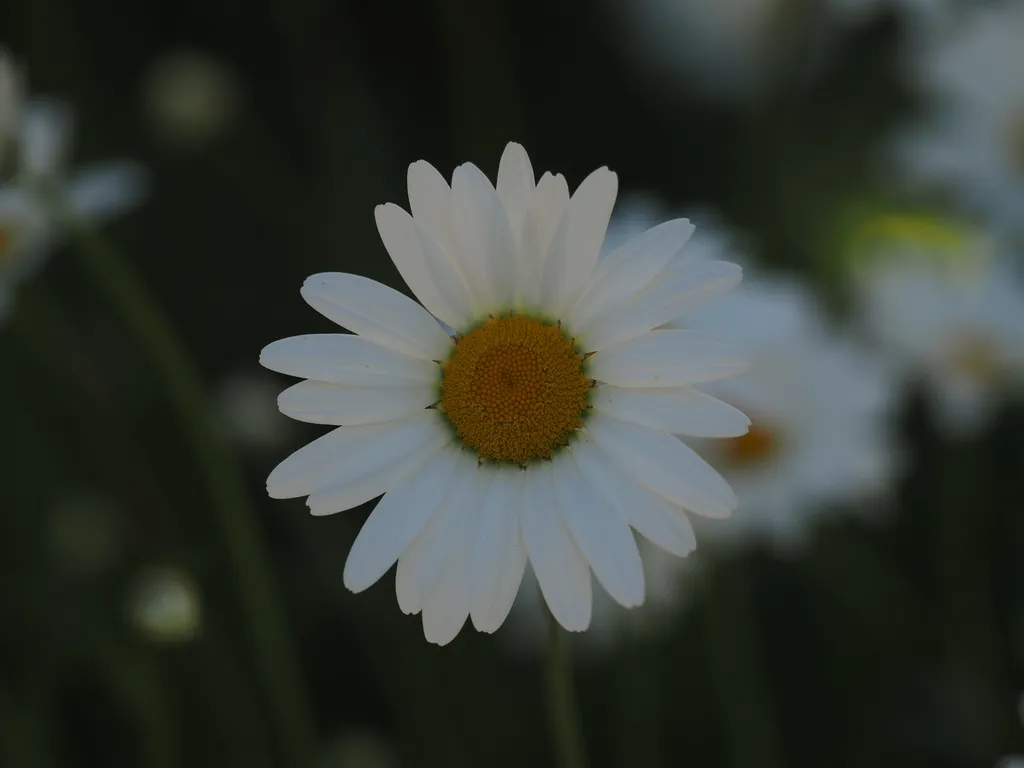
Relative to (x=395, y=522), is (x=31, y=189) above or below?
above

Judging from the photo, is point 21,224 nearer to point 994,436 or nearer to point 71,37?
point 71,37

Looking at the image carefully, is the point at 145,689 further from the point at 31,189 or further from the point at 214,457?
the point at 31,189

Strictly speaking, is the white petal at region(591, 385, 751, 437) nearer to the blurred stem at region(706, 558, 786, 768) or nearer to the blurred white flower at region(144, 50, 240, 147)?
the blurred stem at region(706, 558, 786, 768)

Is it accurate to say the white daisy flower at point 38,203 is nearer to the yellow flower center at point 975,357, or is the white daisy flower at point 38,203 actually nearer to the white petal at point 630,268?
the white petal at point 630,268

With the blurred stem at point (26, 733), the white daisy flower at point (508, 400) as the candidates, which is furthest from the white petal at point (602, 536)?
the blurred stem at point (26, 733)

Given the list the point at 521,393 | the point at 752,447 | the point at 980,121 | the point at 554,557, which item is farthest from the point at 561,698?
the point at 980,121

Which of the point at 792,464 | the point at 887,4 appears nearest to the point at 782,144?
the point at 887,4

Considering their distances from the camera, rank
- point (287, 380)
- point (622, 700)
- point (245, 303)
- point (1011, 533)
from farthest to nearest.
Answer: point (245, 303)
point (287, 380)
point (1011, 533)
point (622, 700)
